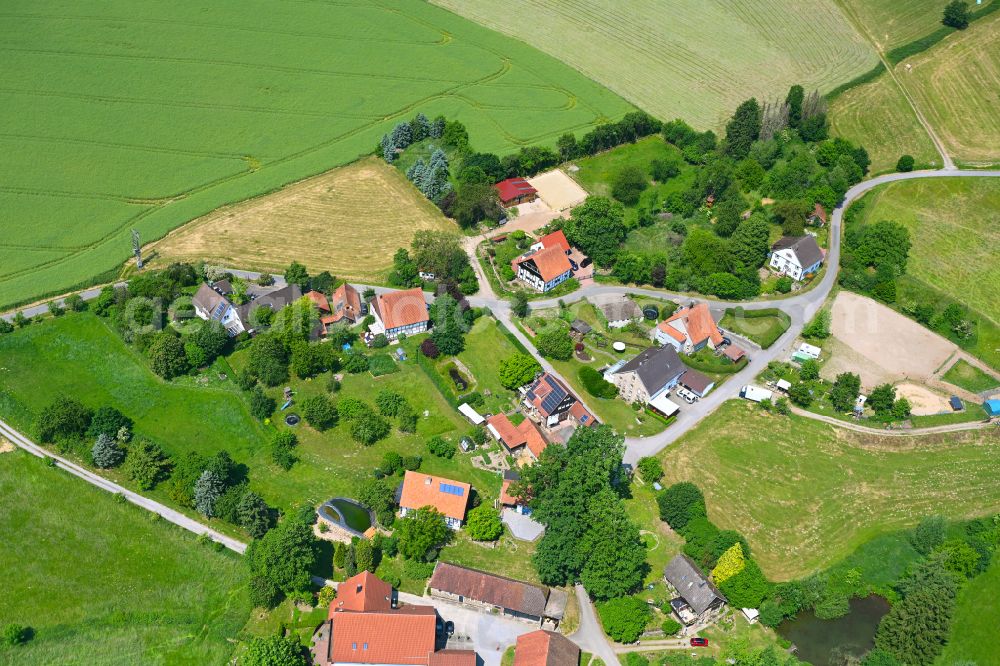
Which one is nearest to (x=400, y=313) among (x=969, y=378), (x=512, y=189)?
(x=512, y=189)

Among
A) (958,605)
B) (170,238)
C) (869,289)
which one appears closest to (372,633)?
(958,605)

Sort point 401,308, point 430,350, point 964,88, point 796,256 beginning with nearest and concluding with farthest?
point 430,350 < point 401,308 < point 796,256 < point 964,88

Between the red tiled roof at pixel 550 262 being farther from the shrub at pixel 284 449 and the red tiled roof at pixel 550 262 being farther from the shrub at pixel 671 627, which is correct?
the shrub at pixel 671 627

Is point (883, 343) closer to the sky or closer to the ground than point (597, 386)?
closer to the sky

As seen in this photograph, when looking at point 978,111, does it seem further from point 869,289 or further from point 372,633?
point 372,633

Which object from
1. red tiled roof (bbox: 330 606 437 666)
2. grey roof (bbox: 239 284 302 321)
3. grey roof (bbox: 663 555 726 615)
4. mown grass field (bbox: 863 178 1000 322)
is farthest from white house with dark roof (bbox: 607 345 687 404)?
mown grass field (bbox: 863 178 1000 322)

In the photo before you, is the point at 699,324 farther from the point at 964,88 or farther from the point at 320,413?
the point at 964,88

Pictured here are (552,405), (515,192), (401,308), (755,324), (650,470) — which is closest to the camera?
(650,470)

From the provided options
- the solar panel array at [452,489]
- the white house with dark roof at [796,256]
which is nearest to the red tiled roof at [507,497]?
the solar panel array at [452,489]
